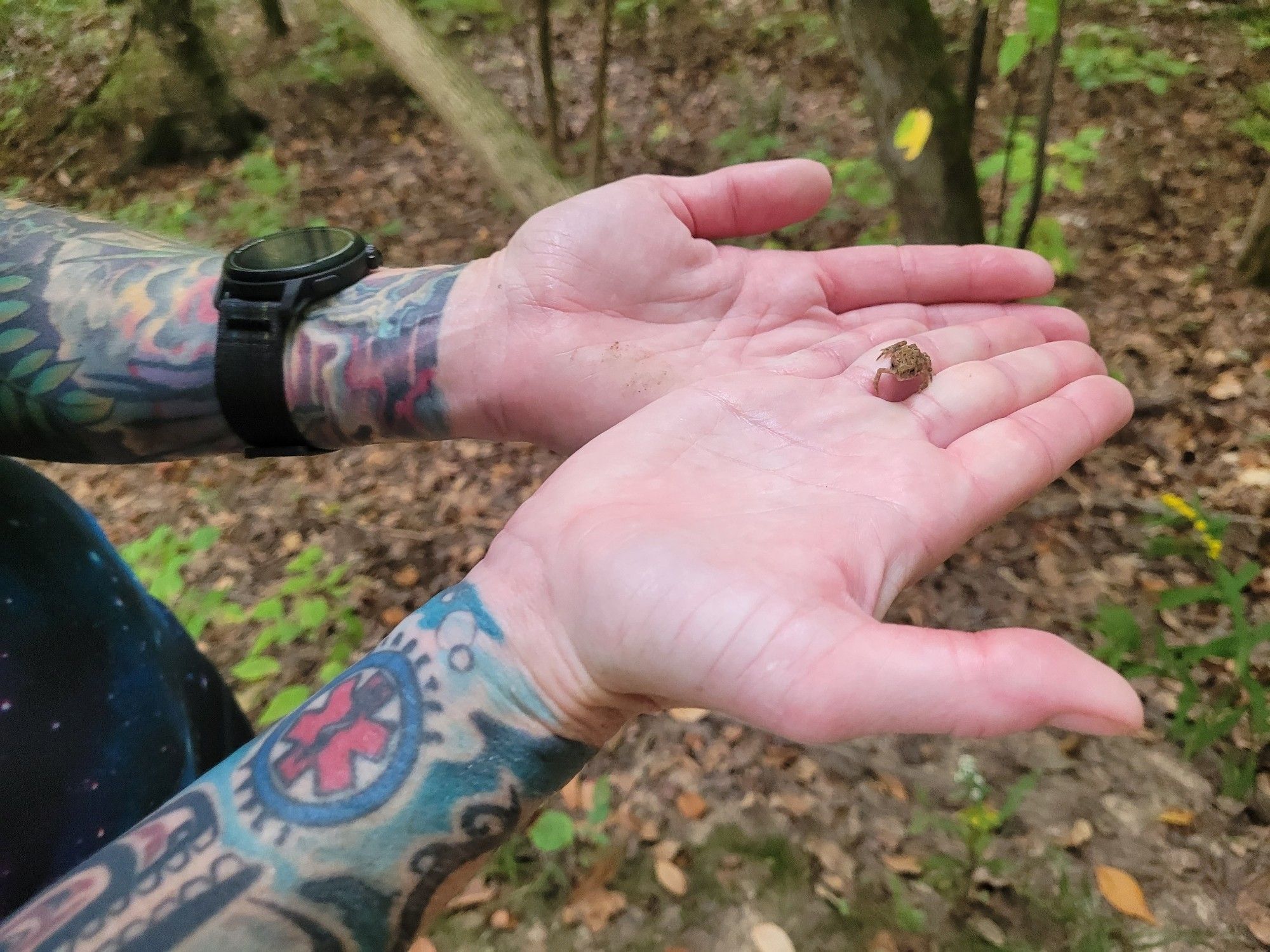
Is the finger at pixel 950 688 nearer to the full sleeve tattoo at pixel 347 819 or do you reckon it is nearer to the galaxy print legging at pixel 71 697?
the full sleeve tattoo at pixel 347 819

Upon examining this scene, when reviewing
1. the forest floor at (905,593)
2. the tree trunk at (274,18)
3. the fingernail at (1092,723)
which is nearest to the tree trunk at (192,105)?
the forest floor at (905,593)

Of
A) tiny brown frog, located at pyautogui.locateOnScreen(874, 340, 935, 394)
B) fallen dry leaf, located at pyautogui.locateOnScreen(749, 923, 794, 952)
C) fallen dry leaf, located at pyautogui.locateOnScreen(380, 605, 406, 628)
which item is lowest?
fallen dry leaf, located at pyautogui.locateOnScreen(749, 923, 794, 952)

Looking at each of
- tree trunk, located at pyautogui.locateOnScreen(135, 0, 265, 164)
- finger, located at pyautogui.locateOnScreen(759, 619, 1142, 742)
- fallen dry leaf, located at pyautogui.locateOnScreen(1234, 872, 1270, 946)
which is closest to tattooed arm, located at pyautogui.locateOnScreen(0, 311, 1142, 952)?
finger, located at pyautogui.locateOnScreen(759, 619, 1142, 742)

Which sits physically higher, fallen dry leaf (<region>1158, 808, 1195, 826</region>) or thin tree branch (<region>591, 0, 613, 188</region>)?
thin tree branch (<region>591, 0, 613, 188</region>)

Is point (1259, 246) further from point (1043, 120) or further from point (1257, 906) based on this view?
point (1257, 906)

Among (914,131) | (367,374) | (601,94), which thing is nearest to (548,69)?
(601,94)

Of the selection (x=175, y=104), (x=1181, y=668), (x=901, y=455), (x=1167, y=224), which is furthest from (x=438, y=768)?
(x=175, y=104)

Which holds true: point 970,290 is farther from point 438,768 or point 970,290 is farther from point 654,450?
point 438,768

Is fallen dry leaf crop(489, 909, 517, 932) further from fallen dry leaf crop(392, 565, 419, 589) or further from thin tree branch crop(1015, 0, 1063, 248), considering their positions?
thin tree branch crop(1015, 0, 1063, 248)
